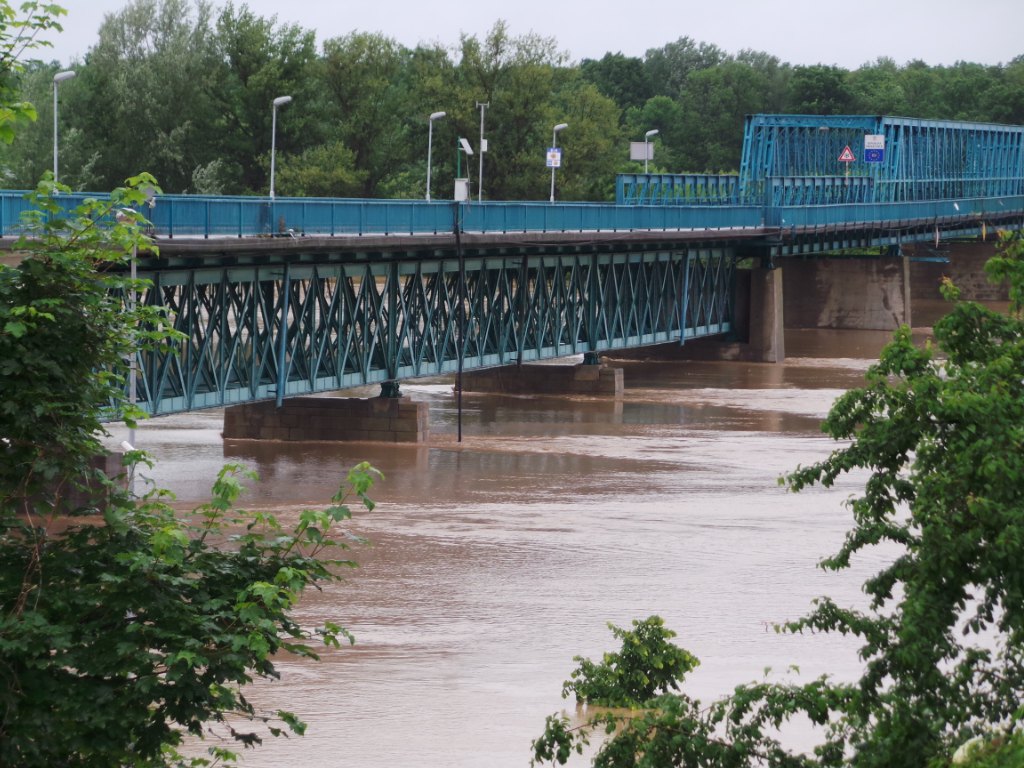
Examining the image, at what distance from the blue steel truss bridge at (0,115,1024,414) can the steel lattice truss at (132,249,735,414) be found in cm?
7

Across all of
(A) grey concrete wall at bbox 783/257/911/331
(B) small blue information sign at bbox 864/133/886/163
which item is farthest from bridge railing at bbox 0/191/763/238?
(B) small blue information sign at bbox 864/133/886/163

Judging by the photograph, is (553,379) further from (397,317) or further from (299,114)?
(299,114)

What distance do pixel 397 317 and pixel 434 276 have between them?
9.45 feet

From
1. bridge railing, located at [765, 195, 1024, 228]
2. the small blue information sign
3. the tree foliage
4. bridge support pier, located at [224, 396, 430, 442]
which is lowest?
bridge support pier, located at [224, 396, 430, 442]

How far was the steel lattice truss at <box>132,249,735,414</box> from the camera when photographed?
41.4m

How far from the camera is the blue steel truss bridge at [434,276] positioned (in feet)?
134

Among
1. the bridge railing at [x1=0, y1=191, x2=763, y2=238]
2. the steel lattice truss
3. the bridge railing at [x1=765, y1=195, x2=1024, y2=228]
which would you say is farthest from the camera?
the bridge railing at [x1=765, y1=195, x2=1024, y2=228]

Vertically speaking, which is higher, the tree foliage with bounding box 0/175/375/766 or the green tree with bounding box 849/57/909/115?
the green tree with bounding box 849/57/909/115

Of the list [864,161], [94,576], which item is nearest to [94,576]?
[94,576]

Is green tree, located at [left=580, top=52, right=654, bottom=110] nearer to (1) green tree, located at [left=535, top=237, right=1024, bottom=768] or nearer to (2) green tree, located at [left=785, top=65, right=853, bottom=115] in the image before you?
(2) green tree, located at [left=785, top=65, right=853, bottom=115]

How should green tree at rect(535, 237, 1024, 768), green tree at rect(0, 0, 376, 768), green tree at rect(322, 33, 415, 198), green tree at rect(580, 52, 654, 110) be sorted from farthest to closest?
green tree at rect(580, 52, 654, 110) → green tree at rect(322, 33, 415, 198) → green tree at rect(0, 0, 376, 768) → green tree at rect(535, 237, 1024, 768)

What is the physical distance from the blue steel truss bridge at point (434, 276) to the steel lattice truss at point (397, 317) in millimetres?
72

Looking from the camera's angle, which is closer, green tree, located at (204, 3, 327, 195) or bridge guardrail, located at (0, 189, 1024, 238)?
bridge guardrail, located at (0, 189, 1024, 238)

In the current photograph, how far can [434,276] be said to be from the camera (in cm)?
5328
